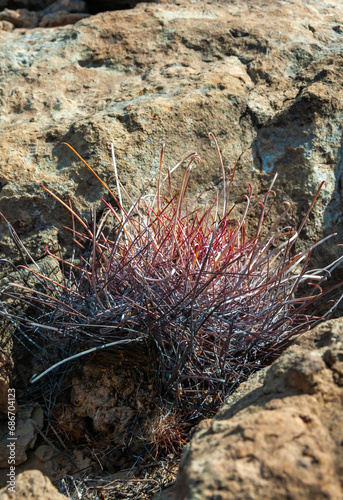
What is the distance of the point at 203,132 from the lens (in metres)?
1.99

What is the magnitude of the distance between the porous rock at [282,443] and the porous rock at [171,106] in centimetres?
101

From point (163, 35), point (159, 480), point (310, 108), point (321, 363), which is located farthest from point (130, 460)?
point (163, 35)

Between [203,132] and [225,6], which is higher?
[225,6]

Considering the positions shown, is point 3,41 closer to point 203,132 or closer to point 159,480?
point 203,132

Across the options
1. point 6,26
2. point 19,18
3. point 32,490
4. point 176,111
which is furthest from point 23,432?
point 19,18

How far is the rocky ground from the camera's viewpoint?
71.2 inches

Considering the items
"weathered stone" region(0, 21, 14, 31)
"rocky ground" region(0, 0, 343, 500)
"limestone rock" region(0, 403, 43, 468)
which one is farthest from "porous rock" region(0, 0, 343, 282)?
"limestone rock" region(0, 403, 43, 468)

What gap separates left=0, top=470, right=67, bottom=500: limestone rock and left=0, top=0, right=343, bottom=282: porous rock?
0.93 m

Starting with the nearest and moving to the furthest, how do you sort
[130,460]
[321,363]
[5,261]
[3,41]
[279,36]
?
[321,363]
[130,460]
[5,261]
[279,36]
[3,41]

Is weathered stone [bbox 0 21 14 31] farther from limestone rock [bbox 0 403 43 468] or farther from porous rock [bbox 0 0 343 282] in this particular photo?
limestone rock [bbox 0 403 43 468]

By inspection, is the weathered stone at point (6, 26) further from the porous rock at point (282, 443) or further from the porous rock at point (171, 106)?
the porous rock at point (282, 443)

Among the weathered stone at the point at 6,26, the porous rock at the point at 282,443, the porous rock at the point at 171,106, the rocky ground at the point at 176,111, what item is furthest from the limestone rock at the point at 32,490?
the weathered stone at the point at 6,26

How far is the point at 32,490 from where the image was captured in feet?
3.14

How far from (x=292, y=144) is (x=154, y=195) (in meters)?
0.65
